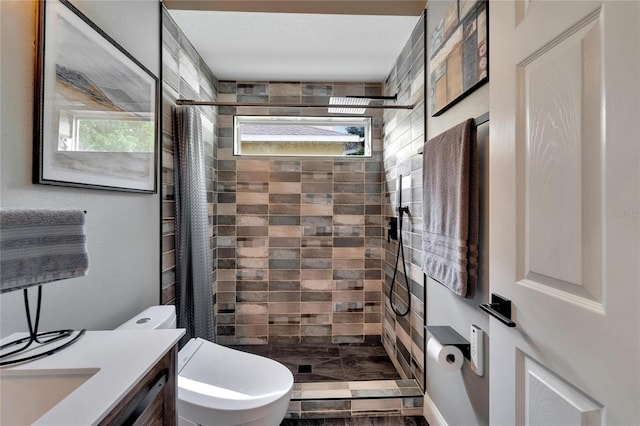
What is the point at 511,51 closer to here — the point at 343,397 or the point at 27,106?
the point at 27,106

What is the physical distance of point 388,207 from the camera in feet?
7.81

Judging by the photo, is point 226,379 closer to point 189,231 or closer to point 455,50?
point 189,231

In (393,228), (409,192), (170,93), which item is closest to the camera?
(170,93)

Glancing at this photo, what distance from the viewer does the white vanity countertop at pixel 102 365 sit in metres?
0.52

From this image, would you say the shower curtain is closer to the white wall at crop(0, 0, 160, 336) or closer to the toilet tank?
the white wall at crop(0, 0, 160, 336)

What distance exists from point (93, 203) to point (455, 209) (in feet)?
5.04

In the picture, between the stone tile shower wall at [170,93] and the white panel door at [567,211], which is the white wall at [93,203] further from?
the white panel door at [567,211]

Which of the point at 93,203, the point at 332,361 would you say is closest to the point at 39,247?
the point at 93,203

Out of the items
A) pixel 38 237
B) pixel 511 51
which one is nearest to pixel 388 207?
pixel 511 51

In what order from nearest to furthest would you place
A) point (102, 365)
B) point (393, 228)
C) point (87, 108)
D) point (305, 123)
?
1. point (102, 365)
2. point (87, 108)
3. point (393, 228)
4. point (305, 123)

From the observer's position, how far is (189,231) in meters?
1.72

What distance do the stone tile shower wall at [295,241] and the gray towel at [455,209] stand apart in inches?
45.2

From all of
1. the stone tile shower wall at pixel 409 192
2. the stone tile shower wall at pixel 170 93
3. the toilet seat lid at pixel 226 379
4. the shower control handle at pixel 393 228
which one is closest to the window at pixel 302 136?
the stone tile shower wall at pixel 409 192

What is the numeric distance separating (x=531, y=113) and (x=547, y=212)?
0.26 meters
